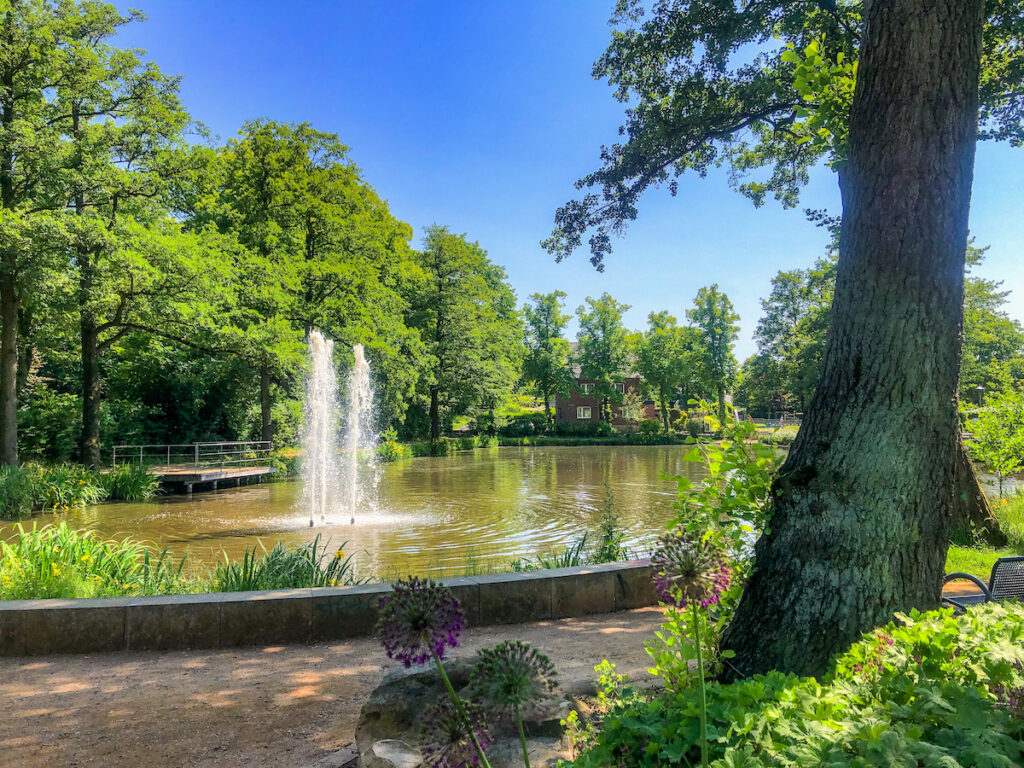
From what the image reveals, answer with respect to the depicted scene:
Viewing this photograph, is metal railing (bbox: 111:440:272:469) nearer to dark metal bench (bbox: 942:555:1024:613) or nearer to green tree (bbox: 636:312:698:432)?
dark metal bench (bbox: 942:555:1024:613)

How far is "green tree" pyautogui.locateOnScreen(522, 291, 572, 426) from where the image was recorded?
159 feet

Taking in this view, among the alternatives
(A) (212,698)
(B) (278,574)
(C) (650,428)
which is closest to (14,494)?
(B) (278,574)

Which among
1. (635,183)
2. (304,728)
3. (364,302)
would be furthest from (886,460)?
(364,302)

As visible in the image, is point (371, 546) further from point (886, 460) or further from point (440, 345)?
point (440, 345)

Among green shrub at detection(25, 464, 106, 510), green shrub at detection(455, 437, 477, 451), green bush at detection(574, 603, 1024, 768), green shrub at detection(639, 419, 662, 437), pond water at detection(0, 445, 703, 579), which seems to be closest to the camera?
green bush at detection(574, 603, 1024, 768)

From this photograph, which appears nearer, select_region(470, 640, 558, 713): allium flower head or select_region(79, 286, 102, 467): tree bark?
select_region(470, 640, 558, 713): allium flower head

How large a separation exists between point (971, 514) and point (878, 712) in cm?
770

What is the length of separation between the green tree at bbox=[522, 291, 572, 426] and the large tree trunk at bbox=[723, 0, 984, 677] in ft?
142

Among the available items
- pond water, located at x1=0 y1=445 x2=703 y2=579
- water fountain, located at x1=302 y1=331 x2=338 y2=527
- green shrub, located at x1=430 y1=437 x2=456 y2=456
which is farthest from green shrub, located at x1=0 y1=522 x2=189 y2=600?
green shrub, located at x1=430 y1=437 x2=456 y2=456

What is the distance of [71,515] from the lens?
12.4 metres

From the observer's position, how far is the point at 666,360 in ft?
161

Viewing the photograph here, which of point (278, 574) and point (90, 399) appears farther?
point (90, 399)

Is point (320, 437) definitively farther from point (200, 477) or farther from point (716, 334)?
point (716, 334)

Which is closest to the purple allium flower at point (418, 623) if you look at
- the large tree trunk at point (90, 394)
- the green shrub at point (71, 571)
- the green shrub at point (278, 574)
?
the green shrub at point (278, 574)
